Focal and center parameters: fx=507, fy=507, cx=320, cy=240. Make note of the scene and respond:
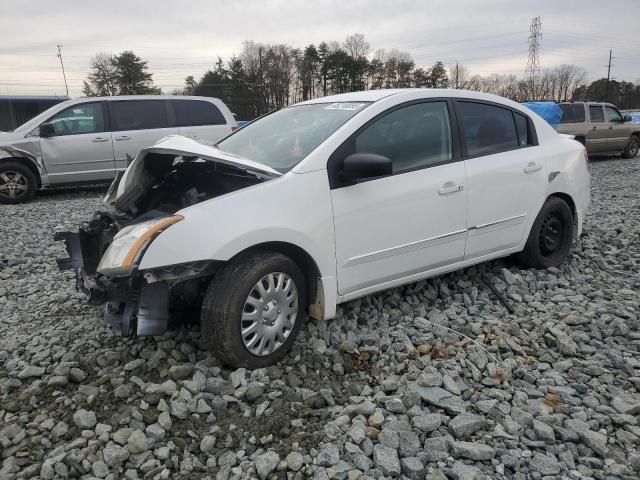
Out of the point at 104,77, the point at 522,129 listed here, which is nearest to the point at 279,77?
the point at 104,77

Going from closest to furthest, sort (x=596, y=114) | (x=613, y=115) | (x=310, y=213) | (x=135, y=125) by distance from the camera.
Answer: (x=310, y=213) → (x=135, y=125) → (x=596, y=114) → (x=613, y=115)

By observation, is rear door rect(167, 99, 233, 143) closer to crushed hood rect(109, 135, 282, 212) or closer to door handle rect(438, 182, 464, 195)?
crushed hood rect(109, 135, 282, 212)

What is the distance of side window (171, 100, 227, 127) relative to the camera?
10406 millimetres

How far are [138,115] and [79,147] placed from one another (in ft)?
4.25

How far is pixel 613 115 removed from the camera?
15742mm

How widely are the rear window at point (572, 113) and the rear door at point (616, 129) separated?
1189 millimetres

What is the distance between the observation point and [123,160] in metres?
9.97

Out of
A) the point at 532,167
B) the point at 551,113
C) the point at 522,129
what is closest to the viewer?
the point at 532,167

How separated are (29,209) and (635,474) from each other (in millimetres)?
9089

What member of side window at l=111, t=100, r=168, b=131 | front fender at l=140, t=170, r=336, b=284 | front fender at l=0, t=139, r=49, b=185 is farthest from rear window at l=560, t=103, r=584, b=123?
front fender at l=140, t=170, r=336, b=284

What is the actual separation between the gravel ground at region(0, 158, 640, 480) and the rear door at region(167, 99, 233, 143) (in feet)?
21.7

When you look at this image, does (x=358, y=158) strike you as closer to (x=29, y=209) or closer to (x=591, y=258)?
(x=591, y=258)

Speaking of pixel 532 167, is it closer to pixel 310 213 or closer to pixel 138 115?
pixel 310 213

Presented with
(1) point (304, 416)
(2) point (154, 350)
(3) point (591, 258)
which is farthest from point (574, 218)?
(2) point (154, 350)
